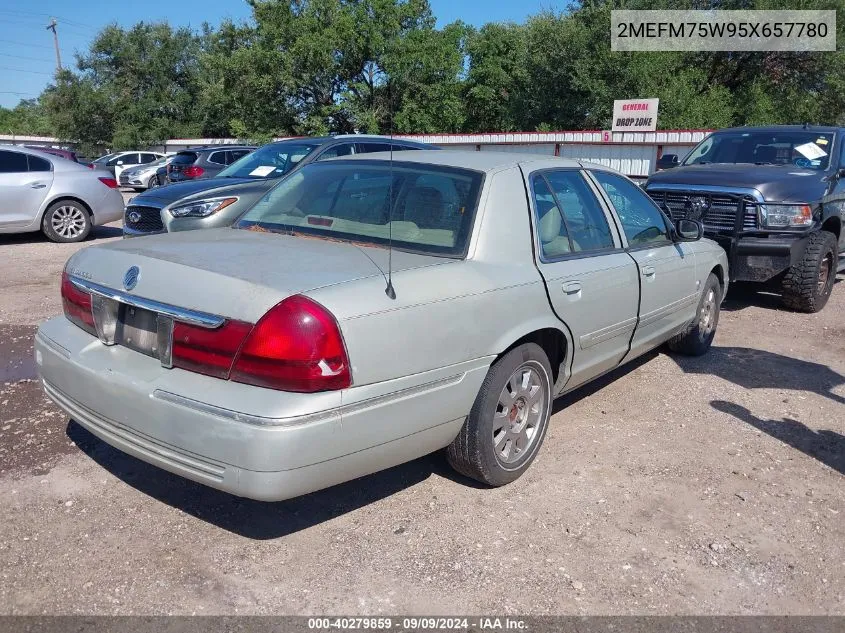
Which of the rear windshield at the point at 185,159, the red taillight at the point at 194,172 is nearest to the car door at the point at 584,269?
the red taillight at the point at 194,172

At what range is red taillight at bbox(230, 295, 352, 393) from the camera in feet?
9.03

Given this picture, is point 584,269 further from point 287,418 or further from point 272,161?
point 272,161

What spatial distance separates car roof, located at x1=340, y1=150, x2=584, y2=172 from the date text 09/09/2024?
2.13 metres

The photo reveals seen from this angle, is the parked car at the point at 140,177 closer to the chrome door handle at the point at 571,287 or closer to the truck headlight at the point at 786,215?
the truck headlight at the point at 786,215

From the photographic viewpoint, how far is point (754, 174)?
7.54 meters

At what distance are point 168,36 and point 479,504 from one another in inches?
2155

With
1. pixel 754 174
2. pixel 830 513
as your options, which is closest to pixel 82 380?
pixel 830 513

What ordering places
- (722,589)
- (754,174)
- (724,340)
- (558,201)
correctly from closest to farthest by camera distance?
(722,589) < (558,201) < (724,340) < (754,174)

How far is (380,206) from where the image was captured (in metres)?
3.82

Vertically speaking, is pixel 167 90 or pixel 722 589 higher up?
pixel 167 90

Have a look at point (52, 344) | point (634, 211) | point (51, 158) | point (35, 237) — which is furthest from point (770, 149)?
point (35, 237)

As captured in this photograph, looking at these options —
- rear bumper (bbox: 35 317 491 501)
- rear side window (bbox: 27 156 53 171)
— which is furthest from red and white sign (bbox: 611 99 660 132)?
rear bumper (bbox: 35 317 491 501)

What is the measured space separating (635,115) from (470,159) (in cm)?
1983

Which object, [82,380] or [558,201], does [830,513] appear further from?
[82,380]
